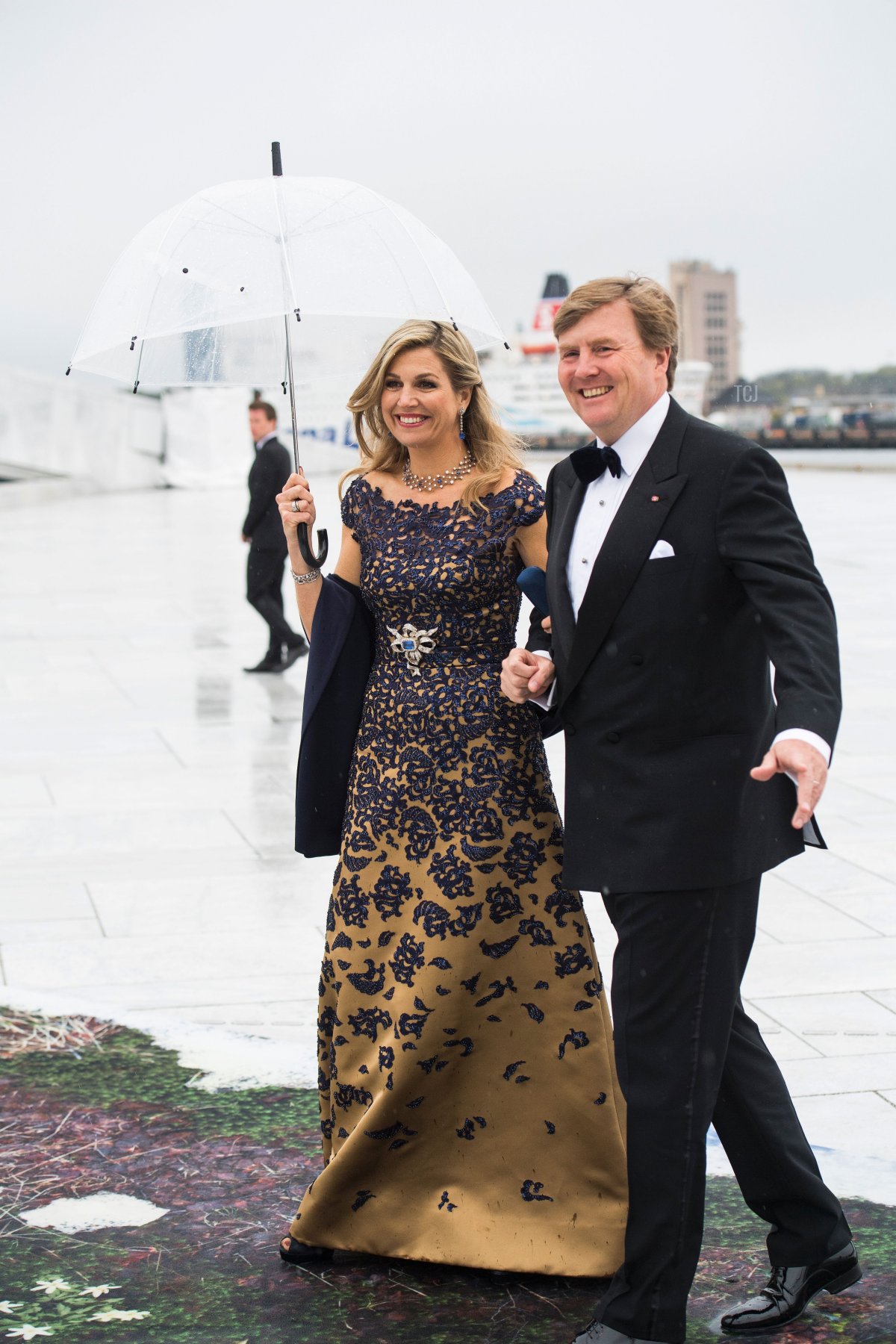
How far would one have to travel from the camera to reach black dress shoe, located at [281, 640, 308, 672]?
37.7 feet

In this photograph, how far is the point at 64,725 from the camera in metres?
9.39

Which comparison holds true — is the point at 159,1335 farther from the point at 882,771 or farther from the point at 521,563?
the point at 882,771

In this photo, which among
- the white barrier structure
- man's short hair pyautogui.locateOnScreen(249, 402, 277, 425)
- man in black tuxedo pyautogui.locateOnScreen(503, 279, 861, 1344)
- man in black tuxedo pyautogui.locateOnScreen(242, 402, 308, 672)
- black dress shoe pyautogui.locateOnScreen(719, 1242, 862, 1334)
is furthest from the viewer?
the white barrier structure

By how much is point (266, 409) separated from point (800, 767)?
29.9ft

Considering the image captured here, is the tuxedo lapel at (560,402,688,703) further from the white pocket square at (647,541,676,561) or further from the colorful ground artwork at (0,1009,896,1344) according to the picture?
the colorful ground artwork at (0,1009,896,1344)

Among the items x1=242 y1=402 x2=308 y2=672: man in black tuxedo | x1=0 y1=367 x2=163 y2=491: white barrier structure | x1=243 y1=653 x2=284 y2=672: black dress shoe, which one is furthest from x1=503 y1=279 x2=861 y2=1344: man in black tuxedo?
x1=0 y1=367 x2=163 y2=491: white barrier structure

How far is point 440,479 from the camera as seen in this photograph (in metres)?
3.34

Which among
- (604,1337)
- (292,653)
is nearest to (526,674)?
(604,1337)

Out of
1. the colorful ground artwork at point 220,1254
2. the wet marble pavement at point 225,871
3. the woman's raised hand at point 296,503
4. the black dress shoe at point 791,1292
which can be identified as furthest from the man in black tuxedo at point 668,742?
the wet marble pavement at point 225,871

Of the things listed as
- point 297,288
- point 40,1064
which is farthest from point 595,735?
point 40,1064

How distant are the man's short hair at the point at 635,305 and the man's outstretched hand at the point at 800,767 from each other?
2.48 feet

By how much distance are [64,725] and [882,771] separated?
15.4 ft

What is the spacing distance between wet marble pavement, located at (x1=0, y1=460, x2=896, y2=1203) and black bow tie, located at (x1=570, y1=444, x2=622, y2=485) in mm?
1781

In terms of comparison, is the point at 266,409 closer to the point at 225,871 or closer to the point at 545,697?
the point at 225,871
